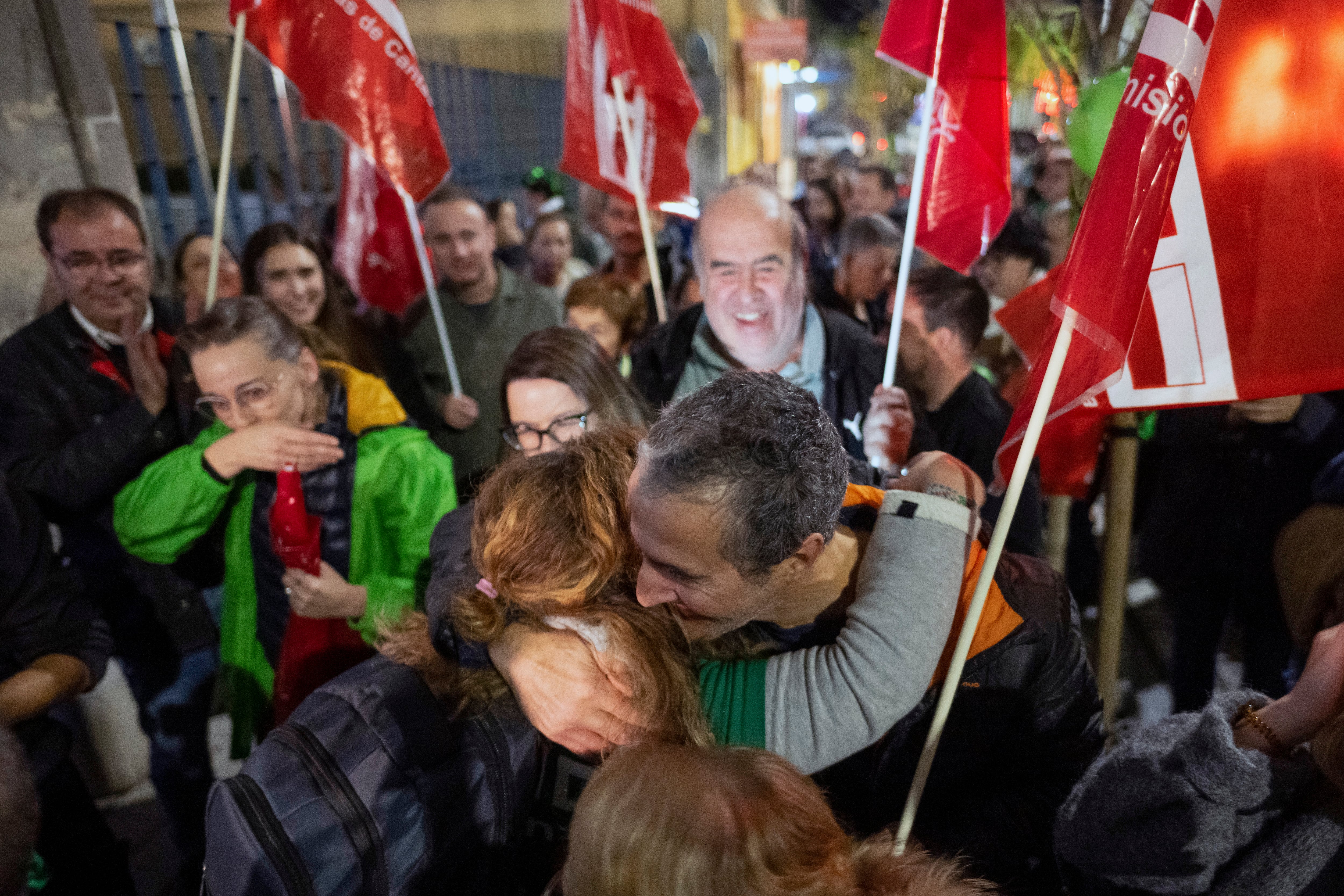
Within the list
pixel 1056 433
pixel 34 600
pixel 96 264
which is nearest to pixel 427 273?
pixel 96 264

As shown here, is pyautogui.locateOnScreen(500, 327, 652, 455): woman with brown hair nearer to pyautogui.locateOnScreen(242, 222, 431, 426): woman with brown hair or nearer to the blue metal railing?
pyautogui.locateOnScreen(242, 222, 431, 426): woman with brown hair

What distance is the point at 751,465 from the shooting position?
1130 mm

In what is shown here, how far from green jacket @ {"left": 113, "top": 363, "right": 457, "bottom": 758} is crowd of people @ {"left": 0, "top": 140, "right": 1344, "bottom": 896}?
1cm

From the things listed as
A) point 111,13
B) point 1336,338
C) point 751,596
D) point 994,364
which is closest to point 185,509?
point 751,596

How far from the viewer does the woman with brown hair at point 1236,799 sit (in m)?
1.16

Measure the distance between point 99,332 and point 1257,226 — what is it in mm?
3171

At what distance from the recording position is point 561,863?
134cm

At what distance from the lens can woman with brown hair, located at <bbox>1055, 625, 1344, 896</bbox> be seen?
3.80 ft

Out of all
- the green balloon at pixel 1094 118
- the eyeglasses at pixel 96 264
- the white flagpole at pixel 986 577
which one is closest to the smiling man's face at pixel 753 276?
the green balloon at pixel 1094 118

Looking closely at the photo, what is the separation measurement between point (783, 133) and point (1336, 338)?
29.1 m

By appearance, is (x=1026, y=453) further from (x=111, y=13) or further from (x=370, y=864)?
(x=111, y=13)

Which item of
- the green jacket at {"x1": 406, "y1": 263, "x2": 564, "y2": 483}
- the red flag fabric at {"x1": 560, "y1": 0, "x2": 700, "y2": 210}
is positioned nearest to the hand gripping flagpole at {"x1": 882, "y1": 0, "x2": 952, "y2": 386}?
the red flag fabric at {"x1": 560, "y1": 0, "x2": 700, "y2": 210}

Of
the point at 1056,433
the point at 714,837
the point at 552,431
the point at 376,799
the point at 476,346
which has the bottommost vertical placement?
the point at 1056,433

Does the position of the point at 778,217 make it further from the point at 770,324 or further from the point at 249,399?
the point at 249,399
